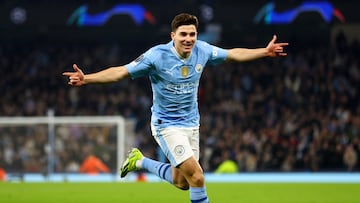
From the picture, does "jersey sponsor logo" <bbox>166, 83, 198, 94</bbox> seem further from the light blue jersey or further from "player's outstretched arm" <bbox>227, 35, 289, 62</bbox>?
"player's outstretched arm" <bbox>227, 35, 289, 62</bbox>

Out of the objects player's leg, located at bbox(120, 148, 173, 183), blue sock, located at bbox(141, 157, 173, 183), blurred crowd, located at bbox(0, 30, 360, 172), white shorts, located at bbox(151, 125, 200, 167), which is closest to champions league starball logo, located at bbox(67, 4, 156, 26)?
blurred crowd, located at bbox(0, 30, 360, 172)

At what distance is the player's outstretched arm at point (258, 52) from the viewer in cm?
920

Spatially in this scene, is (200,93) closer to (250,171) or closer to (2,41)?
(250,171)

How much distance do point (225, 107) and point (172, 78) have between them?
17841 mm

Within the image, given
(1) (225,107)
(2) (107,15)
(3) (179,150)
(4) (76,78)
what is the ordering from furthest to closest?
(1) (225,107)
(2) (107,15)
(3) (179,150)
(4) (76,78)

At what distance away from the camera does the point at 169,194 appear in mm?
14922

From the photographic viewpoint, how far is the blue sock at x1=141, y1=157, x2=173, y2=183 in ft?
32.8

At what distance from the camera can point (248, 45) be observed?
2977cm

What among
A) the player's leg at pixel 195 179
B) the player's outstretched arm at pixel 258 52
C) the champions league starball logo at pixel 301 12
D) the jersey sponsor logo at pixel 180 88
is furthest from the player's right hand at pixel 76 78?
the champions league starball logo at pixel 301 12

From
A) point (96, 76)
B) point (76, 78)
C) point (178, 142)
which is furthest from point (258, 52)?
point (76, 78)

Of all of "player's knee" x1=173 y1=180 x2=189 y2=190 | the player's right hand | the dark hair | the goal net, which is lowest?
the goal net

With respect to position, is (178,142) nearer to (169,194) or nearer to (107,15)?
(169,194)

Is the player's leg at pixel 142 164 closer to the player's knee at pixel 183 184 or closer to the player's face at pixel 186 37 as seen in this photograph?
the player's knee at pixel 183 184

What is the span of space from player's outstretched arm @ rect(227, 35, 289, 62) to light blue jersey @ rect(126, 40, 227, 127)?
1.00ft
